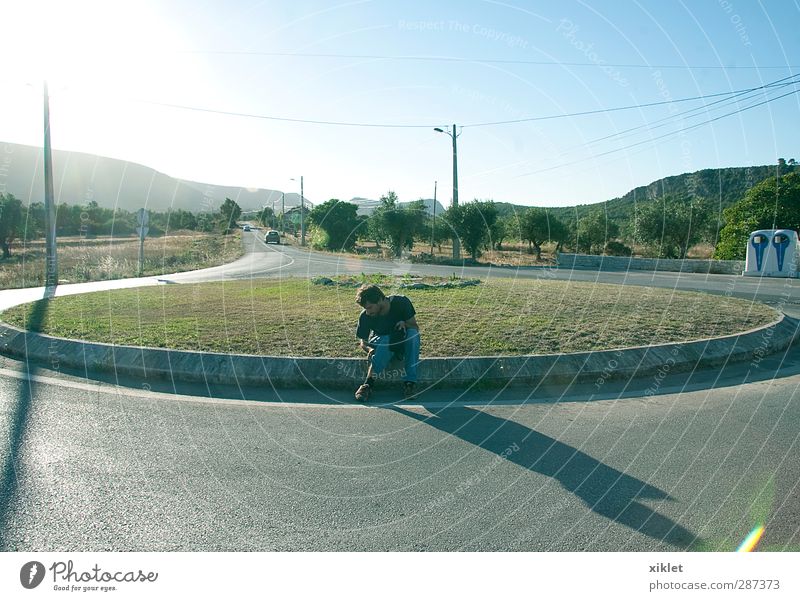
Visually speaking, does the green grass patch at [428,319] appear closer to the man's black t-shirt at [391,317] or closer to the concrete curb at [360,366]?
the concrete curb at [360,366]

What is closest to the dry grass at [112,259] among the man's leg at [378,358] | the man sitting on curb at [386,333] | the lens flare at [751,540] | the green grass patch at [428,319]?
the green grass patch at [428,319]

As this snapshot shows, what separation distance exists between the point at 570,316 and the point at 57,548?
927 centimetres

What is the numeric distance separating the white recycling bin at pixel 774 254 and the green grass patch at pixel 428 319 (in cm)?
1493

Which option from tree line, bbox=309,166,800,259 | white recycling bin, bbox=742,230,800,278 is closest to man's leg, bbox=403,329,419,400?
tree line, bbox=309,166,800,259

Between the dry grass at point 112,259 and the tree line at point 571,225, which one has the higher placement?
the tree line at point 571,225

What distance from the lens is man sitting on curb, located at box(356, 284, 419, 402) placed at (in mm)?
6684

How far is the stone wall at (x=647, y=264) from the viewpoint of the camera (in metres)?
31.8

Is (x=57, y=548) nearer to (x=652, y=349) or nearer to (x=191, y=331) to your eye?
(x=191, y=331)

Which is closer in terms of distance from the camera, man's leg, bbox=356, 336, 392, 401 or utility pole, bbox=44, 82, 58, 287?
man's leg, bbox=356, 336, 392, 401

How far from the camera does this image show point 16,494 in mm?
3887

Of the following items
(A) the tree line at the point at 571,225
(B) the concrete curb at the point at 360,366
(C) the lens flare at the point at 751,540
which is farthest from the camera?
(A) the tree line at the point at 571,225

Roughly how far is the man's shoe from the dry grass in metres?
19.3

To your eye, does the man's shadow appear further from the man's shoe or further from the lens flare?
the man's shoe

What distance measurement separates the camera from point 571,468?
14.8 ft
